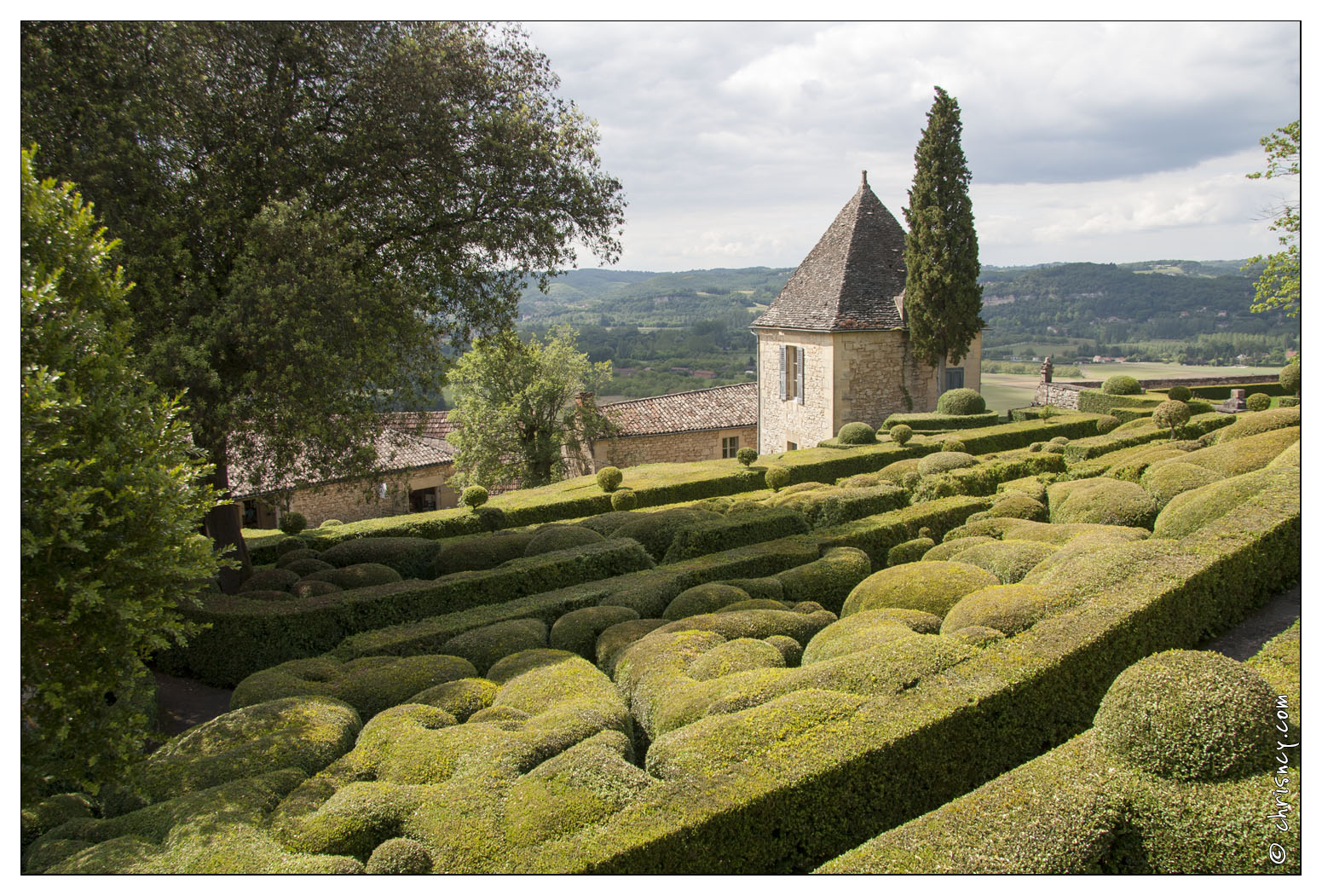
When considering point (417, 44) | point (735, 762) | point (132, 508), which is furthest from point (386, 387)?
point (735, 762)

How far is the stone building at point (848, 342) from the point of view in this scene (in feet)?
90.3

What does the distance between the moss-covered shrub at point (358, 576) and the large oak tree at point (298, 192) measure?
173cm

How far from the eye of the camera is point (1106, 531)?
33.9 feet

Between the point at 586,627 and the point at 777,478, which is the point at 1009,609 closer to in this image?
the point at 586,627

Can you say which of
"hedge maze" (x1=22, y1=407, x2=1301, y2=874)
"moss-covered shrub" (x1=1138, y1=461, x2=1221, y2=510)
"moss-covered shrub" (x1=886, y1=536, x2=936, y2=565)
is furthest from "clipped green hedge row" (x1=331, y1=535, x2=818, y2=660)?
"moss-covered shrub" (x1=1138, y1=461, x2=1221, y2=510)

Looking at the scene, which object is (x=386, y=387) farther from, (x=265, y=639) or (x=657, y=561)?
(x=657, y=561)

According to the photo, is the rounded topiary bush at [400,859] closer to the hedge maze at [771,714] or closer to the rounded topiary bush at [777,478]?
the hedge maze at [771,714]

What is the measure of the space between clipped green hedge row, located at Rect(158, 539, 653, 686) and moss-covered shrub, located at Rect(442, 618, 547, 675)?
1.98 meters

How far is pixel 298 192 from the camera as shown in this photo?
12555mm

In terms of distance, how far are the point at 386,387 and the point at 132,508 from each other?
7.26 meters

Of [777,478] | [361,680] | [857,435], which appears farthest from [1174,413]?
[361,680]

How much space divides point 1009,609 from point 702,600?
4033 mm

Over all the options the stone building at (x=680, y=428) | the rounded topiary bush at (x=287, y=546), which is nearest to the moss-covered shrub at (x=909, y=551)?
the rounded topiary bush at (x=287, y=546)

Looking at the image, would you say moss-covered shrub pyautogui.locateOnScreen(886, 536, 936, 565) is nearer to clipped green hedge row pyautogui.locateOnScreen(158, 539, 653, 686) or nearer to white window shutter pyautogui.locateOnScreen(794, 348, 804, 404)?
clipped green hedge row pyautogui.locateOnScreen(158, 539, 653, 686)
